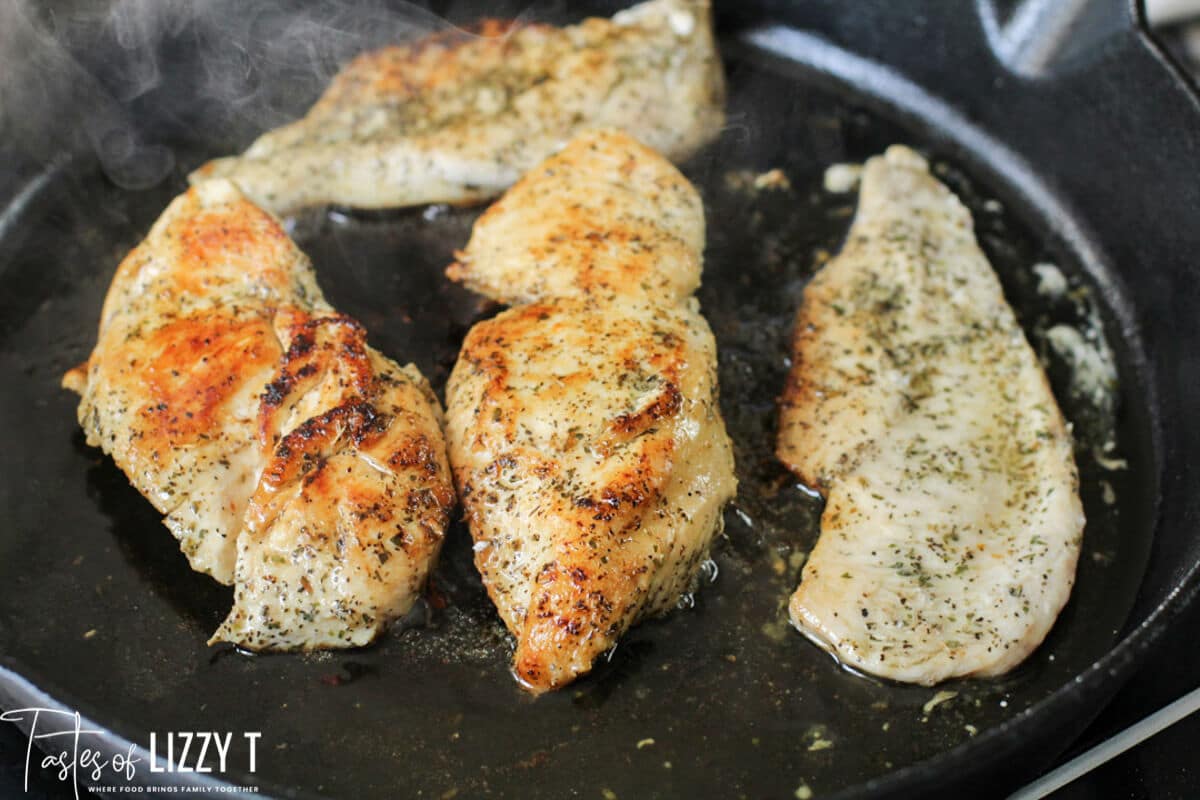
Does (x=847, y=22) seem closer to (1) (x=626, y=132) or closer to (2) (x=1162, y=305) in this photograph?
(1) (x=626, y=132)

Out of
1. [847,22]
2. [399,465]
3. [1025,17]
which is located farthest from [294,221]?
[1025,17]

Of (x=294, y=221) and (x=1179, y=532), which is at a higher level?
(x=294, y=221)

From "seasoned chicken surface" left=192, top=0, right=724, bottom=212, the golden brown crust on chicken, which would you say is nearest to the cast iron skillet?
"seasoned chicken surface" left=192, top=0, right=724, bottom=212

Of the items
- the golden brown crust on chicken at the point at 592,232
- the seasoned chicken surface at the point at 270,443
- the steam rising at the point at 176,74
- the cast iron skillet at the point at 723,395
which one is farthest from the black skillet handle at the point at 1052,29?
the seasoned chicken surface at the point at 270,443

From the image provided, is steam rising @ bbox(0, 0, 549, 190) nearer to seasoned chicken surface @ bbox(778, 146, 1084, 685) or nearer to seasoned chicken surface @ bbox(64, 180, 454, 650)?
seasoned chicken surface @ bbox(64, 180, 454, 650)
